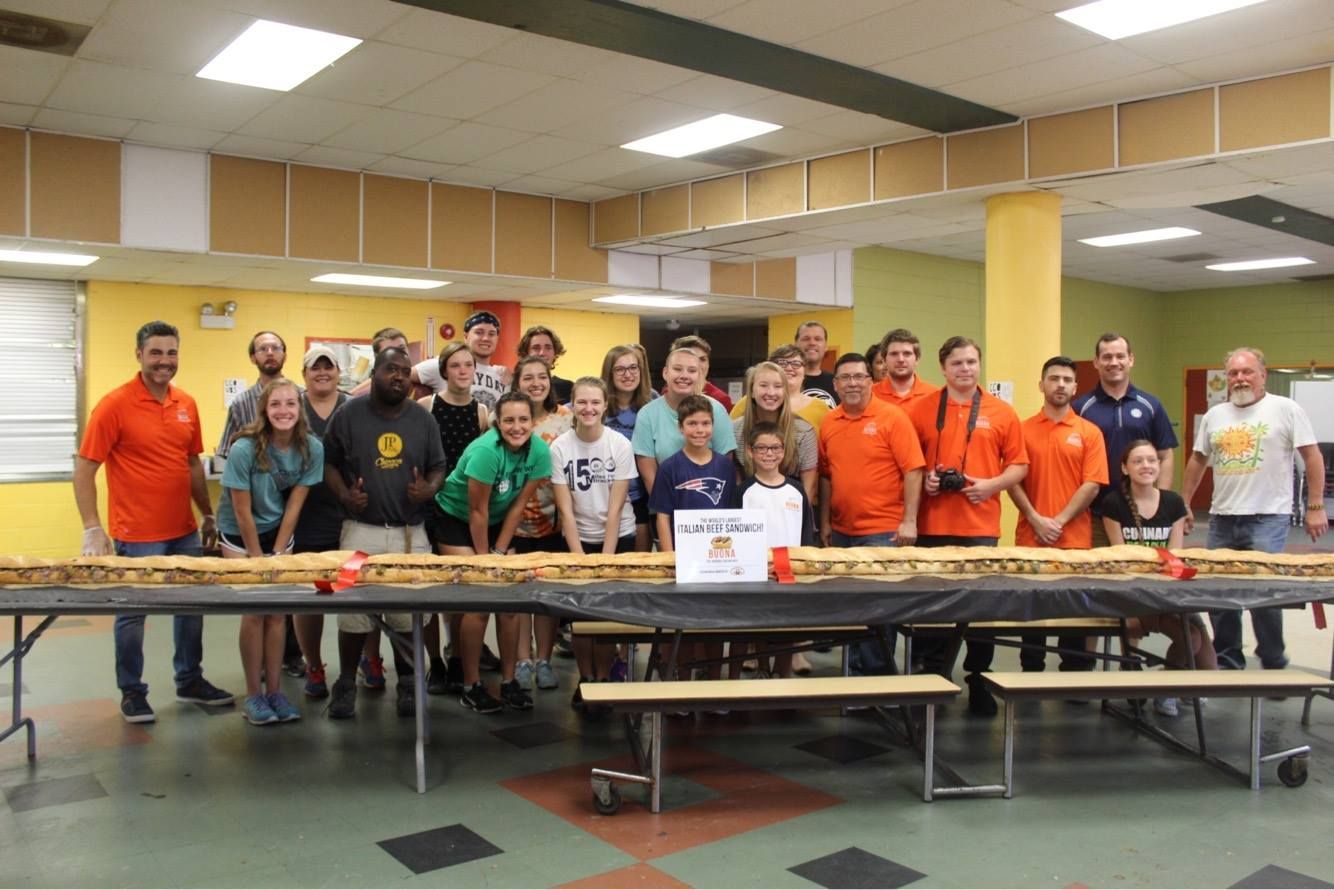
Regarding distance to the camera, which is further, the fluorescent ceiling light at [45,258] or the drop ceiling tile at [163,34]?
the fluorescent ceiling light at [45,258]

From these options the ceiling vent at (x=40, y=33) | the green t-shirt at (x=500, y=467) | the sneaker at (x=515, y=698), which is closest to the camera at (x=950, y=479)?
the green t-shirt at (x=500, y=467)

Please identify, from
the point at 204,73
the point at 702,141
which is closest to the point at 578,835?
the point at 204,73

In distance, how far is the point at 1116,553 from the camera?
3.78m

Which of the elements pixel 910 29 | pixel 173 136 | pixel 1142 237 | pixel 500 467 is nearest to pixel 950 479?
pixel 500 467

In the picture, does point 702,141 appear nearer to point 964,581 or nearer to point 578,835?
point 964,581

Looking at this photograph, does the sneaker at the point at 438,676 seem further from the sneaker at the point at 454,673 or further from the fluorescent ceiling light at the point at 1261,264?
the fluorescent ceiling light at the point at 1261,264

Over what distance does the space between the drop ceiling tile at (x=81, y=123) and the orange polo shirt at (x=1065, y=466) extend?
564 cm

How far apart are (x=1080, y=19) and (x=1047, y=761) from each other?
11.0ft

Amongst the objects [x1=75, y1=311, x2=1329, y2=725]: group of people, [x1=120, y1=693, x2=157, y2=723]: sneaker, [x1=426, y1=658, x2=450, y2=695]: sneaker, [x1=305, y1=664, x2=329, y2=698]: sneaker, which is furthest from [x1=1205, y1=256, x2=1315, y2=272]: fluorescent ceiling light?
[x1=120, y1=693, x2=157, y2=723]: sneaker

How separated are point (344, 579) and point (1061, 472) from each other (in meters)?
2.93

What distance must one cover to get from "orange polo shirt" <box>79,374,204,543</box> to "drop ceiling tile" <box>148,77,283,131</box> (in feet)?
8.15

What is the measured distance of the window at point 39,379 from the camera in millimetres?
8227

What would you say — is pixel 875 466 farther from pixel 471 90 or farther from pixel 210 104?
pixel 210 104

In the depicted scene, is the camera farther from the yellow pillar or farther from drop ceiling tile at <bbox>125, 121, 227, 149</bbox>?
drop ceiling tile at <bbox>125, 121, 227, 149</bbox>
